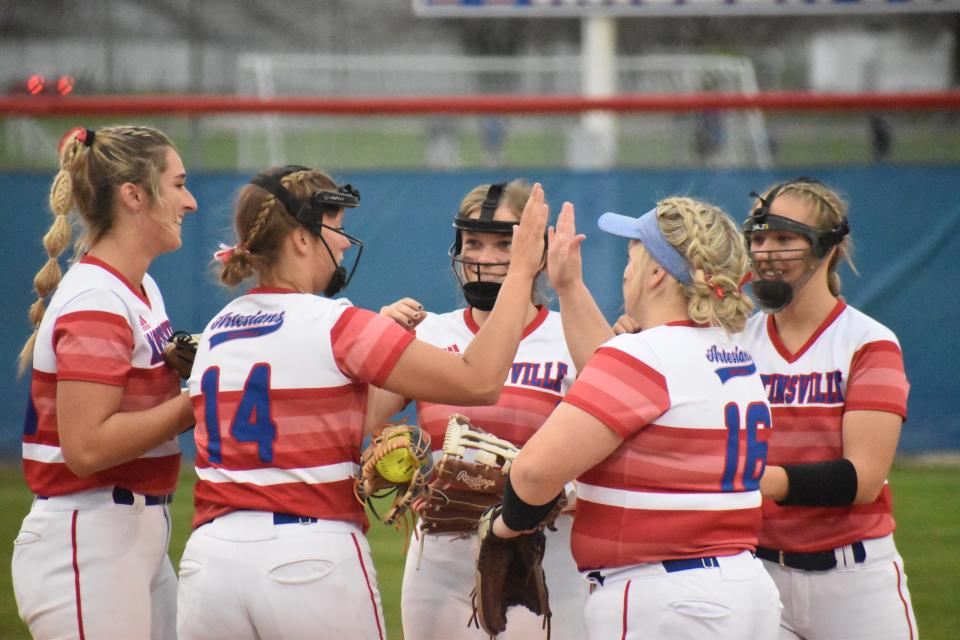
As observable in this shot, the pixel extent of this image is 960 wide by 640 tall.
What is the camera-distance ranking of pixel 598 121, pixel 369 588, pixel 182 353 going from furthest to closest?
1. pixel 598 121
2. pixel 182 353
3. pixel 369 588

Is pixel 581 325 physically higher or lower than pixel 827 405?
higher

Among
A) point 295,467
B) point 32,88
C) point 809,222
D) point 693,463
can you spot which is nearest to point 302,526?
point 295,467

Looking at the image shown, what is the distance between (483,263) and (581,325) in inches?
15.6

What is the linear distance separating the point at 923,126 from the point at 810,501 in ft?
93.8

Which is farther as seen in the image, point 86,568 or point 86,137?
point 86,137

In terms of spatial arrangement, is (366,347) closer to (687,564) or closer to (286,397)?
(286,397)

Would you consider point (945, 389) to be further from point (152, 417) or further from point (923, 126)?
point (923, 126)

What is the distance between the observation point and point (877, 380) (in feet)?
10.5

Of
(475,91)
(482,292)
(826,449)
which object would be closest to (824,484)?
(826,449)

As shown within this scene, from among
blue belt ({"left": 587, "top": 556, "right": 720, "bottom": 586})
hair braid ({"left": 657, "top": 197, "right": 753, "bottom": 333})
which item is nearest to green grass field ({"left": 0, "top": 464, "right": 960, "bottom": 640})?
blue belt ({"left": 587, "top": 556, "right": 720, "bottom": 586})

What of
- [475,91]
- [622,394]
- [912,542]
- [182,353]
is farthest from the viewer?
[475,91]

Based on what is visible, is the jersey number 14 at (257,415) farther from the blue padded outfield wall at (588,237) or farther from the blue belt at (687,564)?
the blue padded outfield wall at (588,237)

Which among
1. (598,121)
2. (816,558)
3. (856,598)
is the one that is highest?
(598,121)

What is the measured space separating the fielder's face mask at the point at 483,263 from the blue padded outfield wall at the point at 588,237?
152 inches
